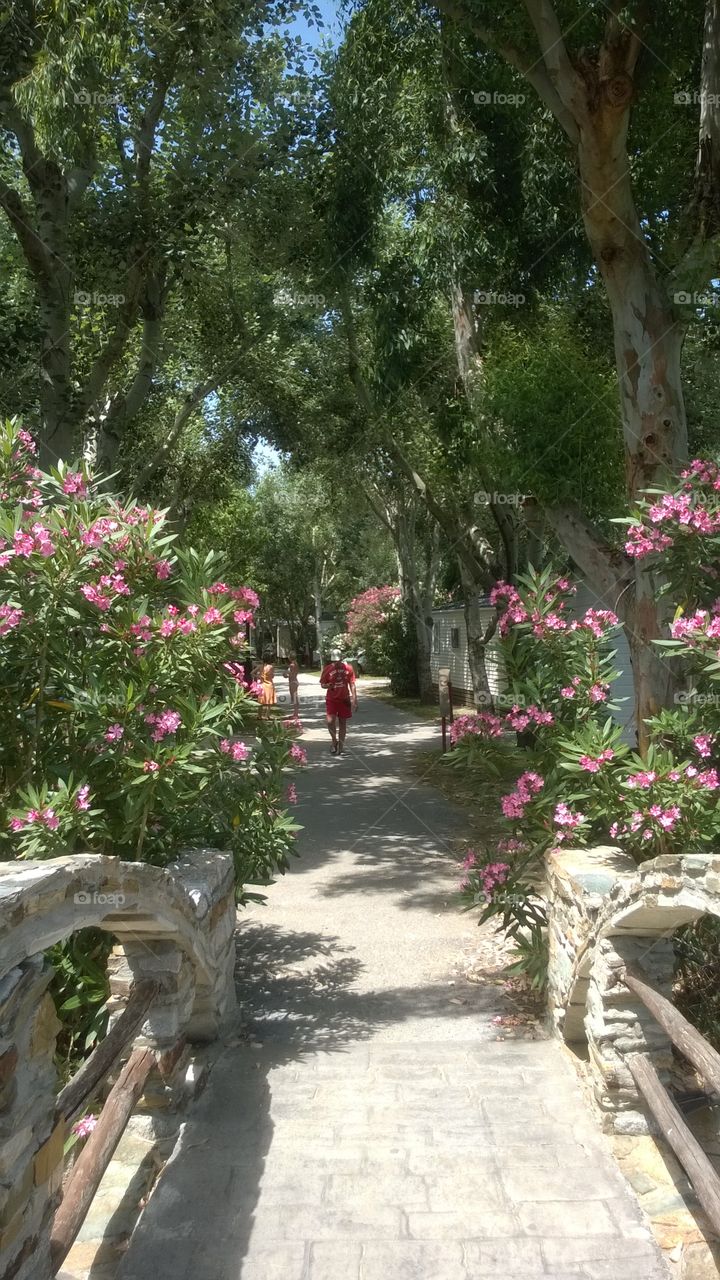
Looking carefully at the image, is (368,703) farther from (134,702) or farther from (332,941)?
(134,702)

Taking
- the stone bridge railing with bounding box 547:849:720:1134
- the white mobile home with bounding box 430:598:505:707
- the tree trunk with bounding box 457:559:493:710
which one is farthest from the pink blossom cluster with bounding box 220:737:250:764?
the white mobile home with bounding box 430:598:505:707

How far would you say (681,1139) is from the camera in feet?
10.5

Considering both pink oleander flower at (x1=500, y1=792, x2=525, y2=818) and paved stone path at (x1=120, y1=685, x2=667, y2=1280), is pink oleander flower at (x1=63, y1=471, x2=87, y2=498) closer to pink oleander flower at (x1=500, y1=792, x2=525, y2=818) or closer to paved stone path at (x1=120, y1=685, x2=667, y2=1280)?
pink oleander flower at (x1=500, y1=792, x2=525, y2=818)

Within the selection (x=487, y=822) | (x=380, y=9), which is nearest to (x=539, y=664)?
(x=487, y=822)

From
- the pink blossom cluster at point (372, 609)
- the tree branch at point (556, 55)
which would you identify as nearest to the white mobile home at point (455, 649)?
the pink blossom cluster at point (372, 609)

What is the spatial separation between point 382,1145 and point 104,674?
2.32 metres

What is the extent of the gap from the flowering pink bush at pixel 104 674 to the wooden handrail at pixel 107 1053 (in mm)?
599

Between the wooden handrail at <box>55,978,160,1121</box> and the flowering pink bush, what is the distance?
23.6 inches

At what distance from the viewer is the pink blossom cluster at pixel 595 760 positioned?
4.42 metres

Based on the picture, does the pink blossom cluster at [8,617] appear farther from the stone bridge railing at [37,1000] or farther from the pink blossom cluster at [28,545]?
the stone bridge railing at [37,1000]

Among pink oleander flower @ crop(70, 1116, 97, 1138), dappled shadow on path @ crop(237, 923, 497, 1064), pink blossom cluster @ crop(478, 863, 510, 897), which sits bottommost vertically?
dappled shadow on path @ crop(237, 923, 497, 1064)

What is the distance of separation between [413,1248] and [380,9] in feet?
33.2

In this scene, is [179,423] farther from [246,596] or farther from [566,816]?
[566,816]

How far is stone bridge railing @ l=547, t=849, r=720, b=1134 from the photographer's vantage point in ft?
12.3
